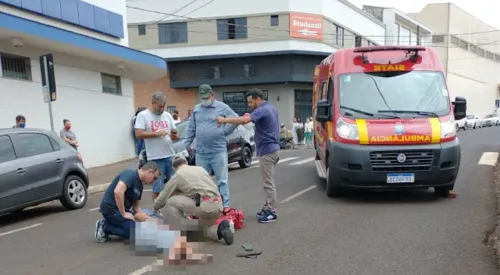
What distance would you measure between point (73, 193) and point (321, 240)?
5131 millimetres

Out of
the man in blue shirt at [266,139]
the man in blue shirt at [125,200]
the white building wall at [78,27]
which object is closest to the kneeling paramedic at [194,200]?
the man in blue shirt at [125,200]

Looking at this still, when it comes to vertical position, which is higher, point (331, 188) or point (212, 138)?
point (212, 138)

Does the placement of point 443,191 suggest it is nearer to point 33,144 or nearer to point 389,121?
point 389,121

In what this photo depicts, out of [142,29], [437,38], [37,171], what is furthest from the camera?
[437,38]

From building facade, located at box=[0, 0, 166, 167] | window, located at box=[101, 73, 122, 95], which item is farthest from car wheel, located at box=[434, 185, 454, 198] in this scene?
window, located at box=[101, 73, 122, 95]

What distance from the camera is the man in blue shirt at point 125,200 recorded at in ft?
17.5

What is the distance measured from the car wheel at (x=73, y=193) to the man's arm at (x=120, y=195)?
3.28 m

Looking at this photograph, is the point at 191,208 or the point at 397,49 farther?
the point at 397,49

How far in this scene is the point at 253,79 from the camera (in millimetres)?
31125

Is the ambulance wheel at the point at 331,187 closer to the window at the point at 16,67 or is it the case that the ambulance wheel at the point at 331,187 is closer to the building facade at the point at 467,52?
the window at the point at 16,67

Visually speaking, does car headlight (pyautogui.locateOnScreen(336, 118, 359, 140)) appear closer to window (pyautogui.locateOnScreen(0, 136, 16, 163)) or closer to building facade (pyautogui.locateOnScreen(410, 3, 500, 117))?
window (pyautogui.locateOnScreen(0, 136, 16, 163))

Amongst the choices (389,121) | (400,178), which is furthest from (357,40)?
(400,178)

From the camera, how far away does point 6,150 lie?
285 inches

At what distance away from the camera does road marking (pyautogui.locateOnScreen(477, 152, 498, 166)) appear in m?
12.5
